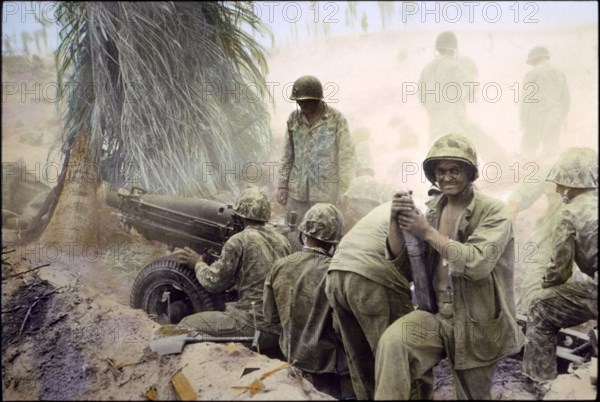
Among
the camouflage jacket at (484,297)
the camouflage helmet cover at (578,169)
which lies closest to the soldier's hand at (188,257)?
the camouflage jacket at (484,297)

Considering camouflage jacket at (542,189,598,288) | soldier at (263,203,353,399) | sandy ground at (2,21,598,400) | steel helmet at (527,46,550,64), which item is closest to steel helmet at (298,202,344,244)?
soldier at (263,203,353,399)

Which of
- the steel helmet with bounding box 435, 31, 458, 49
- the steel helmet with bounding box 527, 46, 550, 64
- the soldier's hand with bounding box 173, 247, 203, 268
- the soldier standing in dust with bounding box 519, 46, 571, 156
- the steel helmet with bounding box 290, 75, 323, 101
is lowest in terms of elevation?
the soldier's hand with bounding box 173, 247, 203, 268

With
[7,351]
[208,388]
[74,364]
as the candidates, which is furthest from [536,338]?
[7,351]

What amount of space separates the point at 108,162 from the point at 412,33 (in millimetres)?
3064

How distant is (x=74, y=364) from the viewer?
14.7ft

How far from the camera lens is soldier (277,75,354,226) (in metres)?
5.04

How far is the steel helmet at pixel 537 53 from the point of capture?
4789mm

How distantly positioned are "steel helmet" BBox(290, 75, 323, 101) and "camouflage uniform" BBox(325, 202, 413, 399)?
4.39 feet

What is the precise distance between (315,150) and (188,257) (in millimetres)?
1542

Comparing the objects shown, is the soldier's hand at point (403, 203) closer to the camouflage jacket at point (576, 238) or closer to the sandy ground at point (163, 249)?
the camouflage jacket at point (576, 238)

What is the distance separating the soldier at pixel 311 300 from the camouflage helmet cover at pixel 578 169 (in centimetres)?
177

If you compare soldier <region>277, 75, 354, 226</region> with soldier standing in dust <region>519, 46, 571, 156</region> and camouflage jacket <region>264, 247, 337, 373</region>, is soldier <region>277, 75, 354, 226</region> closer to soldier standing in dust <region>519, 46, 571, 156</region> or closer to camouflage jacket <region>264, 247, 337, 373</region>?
camouflage jacket <region>264, 247, 337, 373</region>

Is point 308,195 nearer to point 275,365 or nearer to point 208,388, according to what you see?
point 275,365

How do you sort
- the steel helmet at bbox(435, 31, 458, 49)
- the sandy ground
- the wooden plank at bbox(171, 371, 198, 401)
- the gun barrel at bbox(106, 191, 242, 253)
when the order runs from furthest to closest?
the gun barrel at bbox(106, 191, 242, 253)
the steel helmet at bbox(435, 31, 458, 49)
the sandy ground
the wooden plank at bbox(171, 371, 198, 401)
